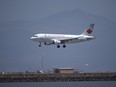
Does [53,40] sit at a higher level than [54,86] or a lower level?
higher

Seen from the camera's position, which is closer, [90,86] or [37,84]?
[90,86]

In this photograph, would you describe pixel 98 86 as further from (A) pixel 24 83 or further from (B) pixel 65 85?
(A) pixel 24 83

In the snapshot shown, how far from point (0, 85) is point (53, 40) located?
21967mm

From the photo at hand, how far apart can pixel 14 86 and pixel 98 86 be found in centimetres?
2558

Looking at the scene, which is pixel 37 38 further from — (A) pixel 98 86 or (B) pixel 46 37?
(A) pixel 98 86

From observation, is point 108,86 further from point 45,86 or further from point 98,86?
point 45,86

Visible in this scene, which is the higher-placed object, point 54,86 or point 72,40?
point 72,40

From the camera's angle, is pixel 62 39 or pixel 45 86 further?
pixel 62 39

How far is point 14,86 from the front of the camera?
185250 millimetres

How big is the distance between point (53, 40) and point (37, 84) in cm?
1505

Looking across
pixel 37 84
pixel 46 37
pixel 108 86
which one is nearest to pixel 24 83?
pixel 37 84

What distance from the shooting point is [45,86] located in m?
185

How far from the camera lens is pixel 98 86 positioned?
183750mm

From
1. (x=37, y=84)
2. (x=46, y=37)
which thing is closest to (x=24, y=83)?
(x=37, y=84)
